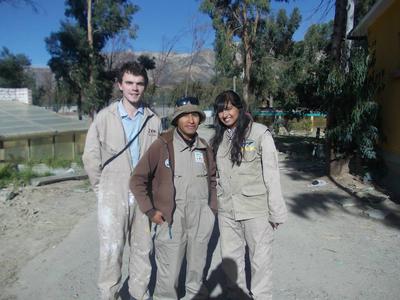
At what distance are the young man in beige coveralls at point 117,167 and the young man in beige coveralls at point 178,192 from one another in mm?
111

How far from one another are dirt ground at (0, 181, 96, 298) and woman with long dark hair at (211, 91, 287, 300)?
8.12 ft

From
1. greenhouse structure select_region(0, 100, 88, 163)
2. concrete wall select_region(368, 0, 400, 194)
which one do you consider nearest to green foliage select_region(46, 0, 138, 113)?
greenhouse structure select_region(0, 100, 88, 163)

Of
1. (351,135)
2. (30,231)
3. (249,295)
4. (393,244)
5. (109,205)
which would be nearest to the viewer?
(109,205)

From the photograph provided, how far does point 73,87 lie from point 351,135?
86.4 ft

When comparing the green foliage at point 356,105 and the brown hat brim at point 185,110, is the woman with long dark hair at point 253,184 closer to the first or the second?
the brown hat brim at point 185,110

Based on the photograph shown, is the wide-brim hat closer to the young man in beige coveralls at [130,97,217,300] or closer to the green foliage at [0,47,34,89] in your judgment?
the young man in beige coveralls at [130,97,217,300]

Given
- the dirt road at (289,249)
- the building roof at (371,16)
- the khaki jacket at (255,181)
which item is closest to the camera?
the khaki jacket at (255,181)

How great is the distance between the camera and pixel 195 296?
11.5 feet

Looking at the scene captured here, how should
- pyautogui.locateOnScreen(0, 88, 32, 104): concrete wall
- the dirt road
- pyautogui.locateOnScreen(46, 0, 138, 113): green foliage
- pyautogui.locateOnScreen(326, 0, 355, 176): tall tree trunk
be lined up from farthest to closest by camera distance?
pyautogui.locateOnScreen(46, 0, 138, 113): green foliage → pyautogui.locateOnScreen(0, 88, 32, 104): concrete wall → pyautogui.locateOnScreen(326, 0, 355, 176): tall tree trunk → the dirt road

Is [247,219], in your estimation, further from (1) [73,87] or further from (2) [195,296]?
(1) [73,87]

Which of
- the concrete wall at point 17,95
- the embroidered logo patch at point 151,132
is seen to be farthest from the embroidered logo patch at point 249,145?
the concrete wall at point 17,95

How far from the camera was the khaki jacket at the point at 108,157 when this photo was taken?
3.09 meters

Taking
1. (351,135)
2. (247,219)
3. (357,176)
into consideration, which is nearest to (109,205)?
(247,219)

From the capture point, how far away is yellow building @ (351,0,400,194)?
8.45m
